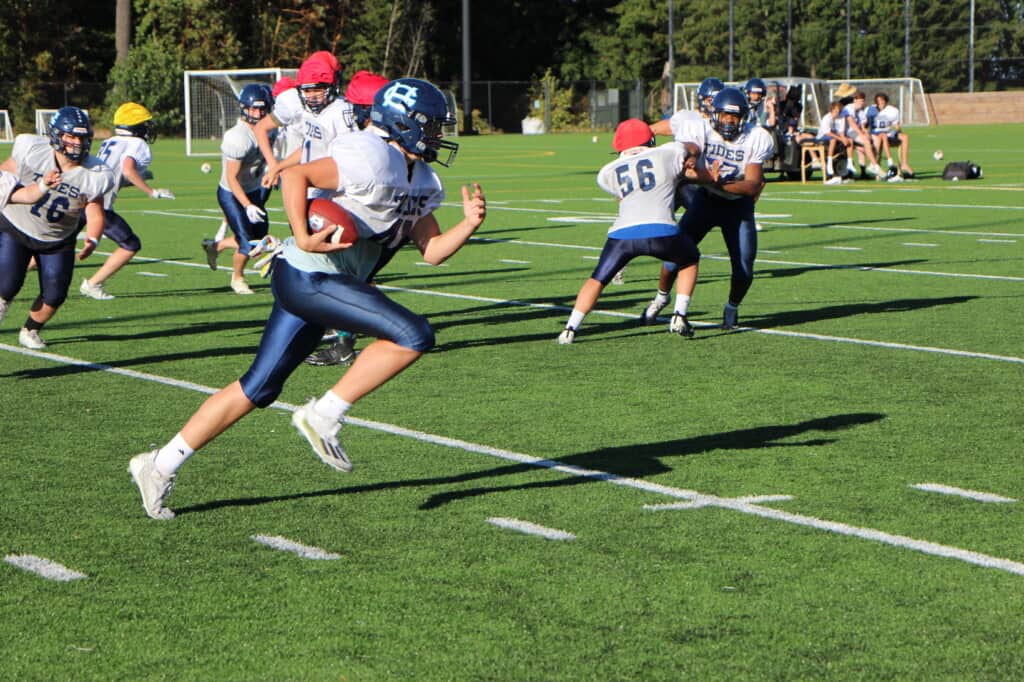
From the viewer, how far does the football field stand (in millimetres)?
4523

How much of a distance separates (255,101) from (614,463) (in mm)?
6770

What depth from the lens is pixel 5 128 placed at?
Answer: 52.9m

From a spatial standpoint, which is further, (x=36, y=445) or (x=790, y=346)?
(x=790, y=346)

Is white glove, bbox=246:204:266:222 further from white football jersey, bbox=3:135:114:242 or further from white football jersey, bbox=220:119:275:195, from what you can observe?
white football jersey, bbox=3:135:114:242

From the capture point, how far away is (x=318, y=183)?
5910mm

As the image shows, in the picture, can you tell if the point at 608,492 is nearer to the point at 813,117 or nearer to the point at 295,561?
the point at 295,561

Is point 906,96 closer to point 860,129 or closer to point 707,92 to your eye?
point 860,129

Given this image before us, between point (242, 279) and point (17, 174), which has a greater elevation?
point (17, 174)

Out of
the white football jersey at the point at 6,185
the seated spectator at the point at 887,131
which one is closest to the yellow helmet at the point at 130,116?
the white football jersey at the point at 6,185

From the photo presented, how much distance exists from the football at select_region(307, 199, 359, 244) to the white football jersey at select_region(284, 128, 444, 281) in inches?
3.5

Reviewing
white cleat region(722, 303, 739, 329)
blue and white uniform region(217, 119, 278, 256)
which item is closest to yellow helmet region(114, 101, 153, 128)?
blue and white uniform region(217, 119, 278, 256)

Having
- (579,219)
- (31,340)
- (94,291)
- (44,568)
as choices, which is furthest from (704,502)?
(579,219)

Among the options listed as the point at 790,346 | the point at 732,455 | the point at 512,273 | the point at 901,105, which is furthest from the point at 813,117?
the point at 732,455

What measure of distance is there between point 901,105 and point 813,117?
46.0 feet
